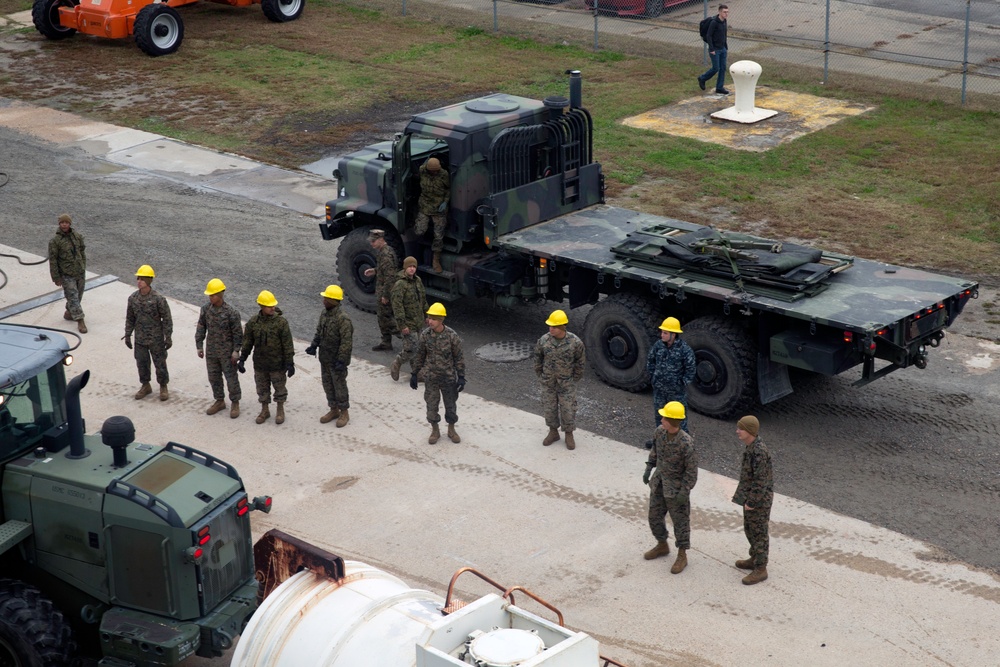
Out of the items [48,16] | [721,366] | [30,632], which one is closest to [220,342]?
[721,366]

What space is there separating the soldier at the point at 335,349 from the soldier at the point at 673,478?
11.5 ft

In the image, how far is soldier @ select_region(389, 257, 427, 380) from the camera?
12578 millimetres

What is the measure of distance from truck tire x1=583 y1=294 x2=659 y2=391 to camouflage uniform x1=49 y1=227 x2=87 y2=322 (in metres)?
5.72

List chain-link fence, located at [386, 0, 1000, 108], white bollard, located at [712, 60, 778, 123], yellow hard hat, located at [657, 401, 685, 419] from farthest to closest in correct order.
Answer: chain-link fence, located at [386, 0, 1000, 108]
white bollard, located at [712, 60, 778, 123]
yellow hard hat, located at [657, 401, 685, 419]

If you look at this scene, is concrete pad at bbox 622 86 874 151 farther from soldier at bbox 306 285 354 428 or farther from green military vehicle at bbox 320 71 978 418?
soldier at bbox 306 285 354 428

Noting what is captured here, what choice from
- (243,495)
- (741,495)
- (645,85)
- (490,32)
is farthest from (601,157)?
(243,495)

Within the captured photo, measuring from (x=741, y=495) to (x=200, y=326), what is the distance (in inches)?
217

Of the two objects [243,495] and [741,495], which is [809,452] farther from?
[243,495]

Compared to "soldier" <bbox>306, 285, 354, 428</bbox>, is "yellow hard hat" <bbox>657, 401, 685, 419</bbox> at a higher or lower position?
higher

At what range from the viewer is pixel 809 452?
11227 millimetres

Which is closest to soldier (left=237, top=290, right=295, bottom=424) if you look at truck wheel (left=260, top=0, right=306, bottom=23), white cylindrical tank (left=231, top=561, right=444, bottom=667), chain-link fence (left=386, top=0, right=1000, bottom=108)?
white cylindrical tank (left=231, top=561, right=444, bottom=667)

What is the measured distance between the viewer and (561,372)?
441 inches

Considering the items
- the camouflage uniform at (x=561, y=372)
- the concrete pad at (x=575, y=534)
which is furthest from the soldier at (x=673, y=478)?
the camouflage uniform at (x=561, y=372)

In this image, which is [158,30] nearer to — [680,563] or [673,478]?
[673,478]
